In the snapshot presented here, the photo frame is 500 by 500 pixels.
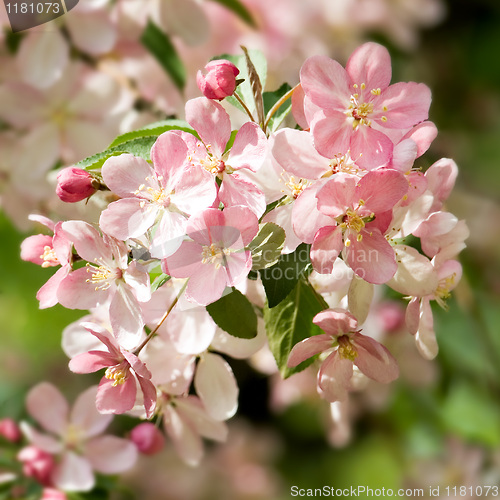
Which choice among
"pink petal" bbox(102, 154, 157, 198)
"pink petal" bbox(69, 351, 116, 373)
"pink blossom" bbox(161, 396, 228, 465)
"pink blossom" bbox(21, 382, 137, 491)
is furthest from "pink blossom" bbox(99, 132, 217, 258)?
"pink blossom" bbox(21, 382, 137, 491)

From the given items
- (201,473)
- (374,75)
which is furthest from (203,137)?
(201,473)

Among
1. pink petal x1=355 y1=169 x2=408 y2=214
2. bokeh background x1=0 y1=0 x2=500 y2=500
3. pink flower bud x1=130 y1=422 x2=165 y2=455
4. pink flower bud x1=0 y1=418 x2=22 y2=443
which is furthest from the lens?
bokeh background x1=0 y1=0 x2=500 y2=500

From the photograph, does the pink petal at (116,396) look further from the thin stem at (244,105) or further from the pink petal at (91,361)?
the thin stem at (244,105)

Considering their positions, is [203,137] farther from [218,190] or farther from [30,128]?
[30,128]

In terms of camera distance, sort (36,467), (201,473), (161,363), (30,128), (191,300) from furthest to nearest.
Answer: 1. (201,473)
2. (30,128)
3. (36,467)
4. (161,363)
5. (191,300)

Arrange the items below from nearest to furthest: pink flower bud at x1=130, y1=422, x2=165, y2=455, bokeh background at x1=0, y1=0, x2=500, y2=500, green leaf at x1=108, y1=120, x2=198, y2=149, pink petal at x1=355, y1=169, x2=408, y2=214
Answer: pink petal at x1=355, y1=169, x2=408, y2=214
green leaf at x1=108, y1=120, x2=198, y2=149
pink flower bud at x1=130, y1=422, x2=165, y2=455
bokeh background at x1=0, y1=0, x2=500, y2=500

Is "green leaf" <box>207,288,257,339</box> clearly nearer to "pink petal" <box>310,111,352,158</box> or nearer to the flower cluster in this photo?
the flower cluster
